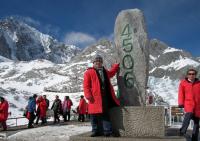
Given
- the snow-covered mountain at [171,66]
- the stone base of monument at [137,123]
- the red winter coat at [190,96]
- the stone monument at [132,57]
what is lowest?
the stone base of monument at [137,123]

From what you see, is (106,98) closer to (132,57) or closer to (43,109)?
(132,57)

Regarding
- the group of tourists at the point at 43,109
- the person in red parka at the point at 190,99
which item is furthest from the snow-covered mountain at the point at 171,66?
the person in red parka at the point at 190,99

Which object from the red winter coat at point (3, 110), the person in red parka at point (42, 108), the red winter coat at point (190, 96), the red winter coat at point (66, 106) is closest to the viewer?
the red winter coat at point (190, 96)

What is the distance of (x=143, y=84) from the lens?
728 cm

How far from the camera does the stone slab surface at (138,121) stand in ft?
21.8

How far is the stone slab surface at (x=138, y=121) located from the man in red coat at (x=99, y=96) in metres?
0.20

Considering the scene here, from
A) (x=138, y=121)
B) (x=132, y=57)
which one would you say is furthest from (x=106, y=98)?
(x=132, y=57)

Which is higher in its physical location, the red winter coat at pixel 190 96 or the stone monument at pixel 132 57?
the stone monument at pixel 132 57

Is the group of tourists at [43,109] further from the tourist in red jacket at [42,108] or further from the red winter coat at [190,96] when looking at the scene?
the red winter coat at [190,96]

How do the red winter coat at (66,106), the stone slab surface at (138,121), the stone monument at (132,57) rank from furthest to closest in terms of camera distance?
the red winter coat at (66,106) → the stone monument at (132,57) → the stone slab surface at (138,121)

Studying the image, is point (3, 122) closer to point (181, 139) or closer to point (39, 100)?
point (39, 100)

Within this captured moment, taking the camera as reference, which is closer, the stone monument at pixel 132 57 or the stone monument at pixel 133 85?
the stone monument at pixel 133 85

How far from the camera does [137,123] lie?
22.1ft

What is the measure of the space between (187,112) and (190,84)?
515 millimetres
